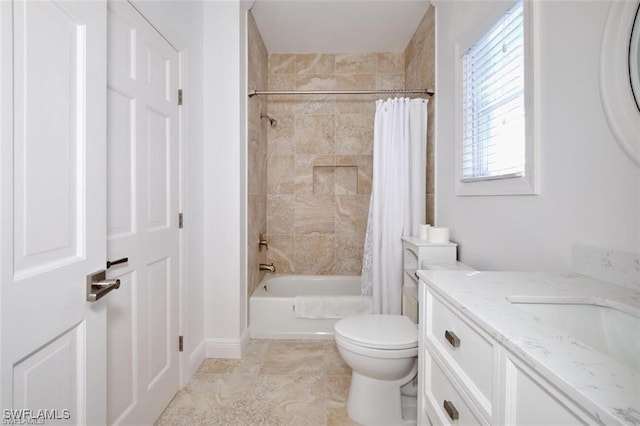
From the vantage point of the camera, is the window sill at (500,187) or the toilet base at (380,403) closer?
the window sill at (500,187)

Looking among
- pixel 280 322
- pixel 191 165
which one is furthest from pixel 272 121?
pixel 280 322

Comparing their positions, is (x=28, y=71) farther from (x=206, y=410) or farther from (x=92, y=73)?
(x=206, y=410)

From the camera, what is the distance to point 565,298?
85cm

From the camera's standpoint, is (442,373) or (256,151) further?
(256,151)

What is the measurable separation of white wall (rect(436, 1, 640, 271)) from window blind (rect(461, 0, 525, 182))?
0.13 m

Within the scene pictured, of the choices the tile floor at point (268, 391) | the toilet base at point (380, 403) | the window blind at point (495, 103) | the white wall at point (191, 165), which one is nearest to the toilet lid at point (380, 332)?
the toilet base at point (380, 403)

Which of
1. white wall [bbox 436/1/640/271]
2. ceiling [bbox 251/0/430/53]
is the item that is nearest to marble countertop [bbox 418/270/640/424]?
white wall [bbox 436/1/640/271]

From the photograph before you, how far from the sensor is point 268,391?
184 centimetres

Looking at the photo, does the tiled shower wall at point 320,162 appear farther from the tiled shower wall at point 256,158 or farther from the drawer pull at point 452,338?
the drawer pull at point 452,338

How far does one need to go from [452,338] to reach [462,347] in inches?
1.8

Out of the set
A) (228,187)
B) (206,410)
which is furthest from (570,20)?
(206,410)

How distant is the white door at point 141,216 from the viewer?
128 centimetres

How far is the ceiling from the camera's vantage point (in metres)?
2.44

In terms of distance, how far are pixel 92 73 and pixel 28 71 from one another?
210 mm
